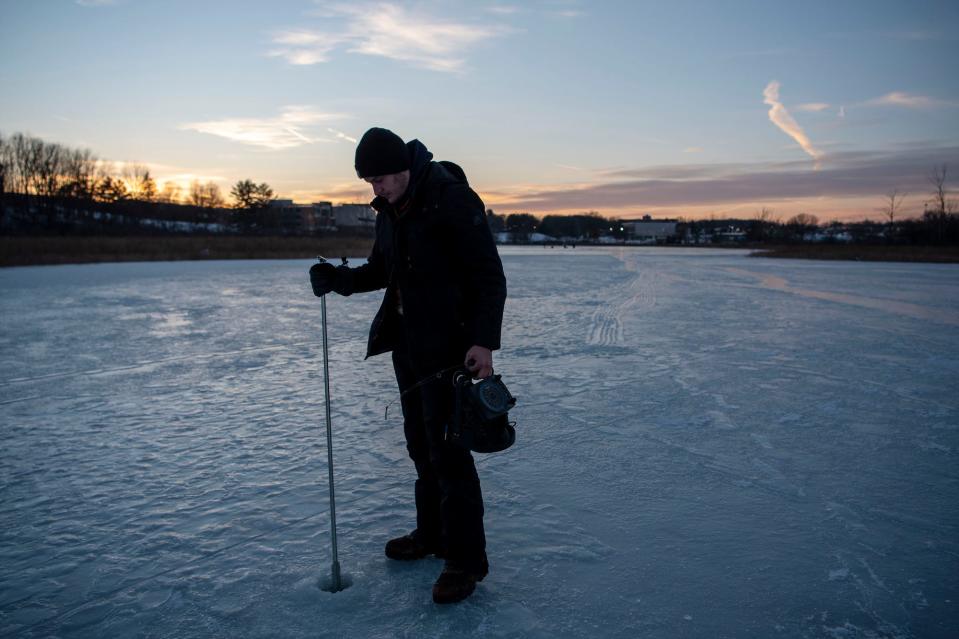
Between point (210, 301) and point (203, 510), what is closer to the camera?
point (203, 510)

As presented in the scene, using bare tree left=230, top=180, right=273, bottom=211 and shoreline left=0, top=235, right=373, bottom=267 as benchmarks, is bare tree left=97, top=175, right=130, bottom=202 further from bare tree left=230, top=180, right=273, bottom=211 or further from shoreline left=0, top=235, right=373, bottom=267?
shoreline left=0, top=235, right=373, bottom=267

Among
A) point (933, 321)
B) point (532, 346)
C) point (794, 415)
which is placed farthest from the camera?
point (933, 321)

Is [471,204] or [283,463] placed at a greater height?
[471,204]

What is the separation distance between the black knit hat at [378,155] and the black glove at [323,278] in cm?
54

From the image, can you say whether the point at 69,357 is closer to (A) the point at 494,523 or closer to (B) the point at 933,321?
(A) the point at 494,523

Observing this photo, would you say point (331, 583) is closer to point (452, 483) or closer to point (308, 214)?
point (452, 483)

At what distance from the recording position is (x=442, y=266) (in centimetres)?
236

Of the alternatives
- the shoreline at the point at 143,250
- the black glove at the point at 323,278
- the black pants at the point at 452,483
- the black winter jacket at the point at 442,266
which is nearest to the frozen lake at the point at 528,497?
the black pants at the point at 452,483

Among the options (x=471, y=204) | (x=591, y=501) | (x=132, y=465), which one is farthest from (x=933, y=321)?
(x=132, y=465)

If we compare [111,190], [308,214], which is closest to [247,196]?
[111,190]

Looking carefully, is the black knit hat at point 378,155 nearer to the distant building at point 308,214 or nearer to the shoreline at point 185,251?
the shoreline at point 185,251

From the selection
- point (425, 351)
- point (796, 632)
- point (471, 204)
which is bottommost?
point (796, 632)

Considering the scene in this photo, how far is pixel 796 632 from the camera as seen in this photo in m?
2.09

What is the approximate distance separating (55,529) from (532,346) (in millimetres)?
5771
